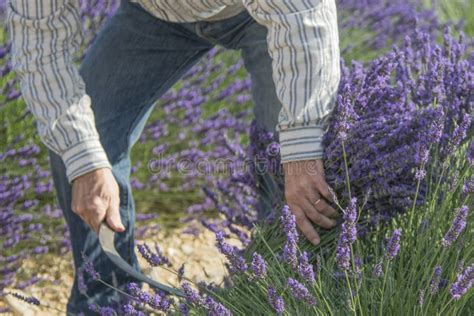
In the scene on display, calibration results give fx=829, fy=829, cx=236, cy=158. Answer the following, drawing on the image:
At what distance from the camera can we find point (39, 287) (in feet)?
9.75

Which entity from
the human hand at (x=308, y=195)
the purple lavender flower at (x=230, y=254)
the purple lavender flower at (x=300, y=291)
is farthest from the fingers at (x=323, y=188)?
the purple lavender flower at (x=300, y=291)

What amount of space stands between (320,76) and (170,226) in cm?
172

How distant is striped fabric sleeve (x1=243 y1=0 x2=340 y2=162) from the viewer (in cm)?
181

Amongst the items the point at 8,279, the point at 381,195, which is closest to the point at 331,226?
the point at 381,195

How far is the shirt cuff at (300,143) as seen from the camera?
1.87 meters

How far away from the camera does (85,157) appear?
2.04 metres

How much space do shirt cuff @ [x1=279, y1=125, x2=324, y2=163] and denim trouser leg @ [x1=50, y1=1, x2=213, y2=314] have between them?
61 cm

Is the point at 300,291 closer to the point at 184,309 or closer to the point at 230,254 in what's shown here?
the point at 230,254

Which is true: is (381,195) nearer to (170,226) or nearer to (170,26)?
(170,26)

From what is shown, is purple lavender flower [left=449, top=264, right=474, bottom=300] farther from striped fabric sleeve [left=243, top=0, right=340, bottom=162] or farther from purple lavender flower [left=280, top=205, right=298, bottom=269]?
striped fabric sleeve [left=243, top=0, right=340, bottom=162]

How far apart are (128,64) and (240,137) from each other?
1.23 metres

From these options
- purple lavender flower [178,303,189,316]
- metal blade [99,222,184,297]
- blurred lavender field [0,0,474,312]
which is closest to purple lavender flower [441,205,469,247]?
blurred lavender field [0,0,474,312]

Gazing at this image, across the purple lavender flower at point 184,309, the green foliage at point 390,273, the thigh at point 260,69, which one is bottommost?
the purple lavender flower at point 184,309

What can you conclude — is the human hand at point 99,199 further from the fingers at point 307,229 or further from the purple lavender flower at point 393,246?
the purple lavender flower at point 393,246
